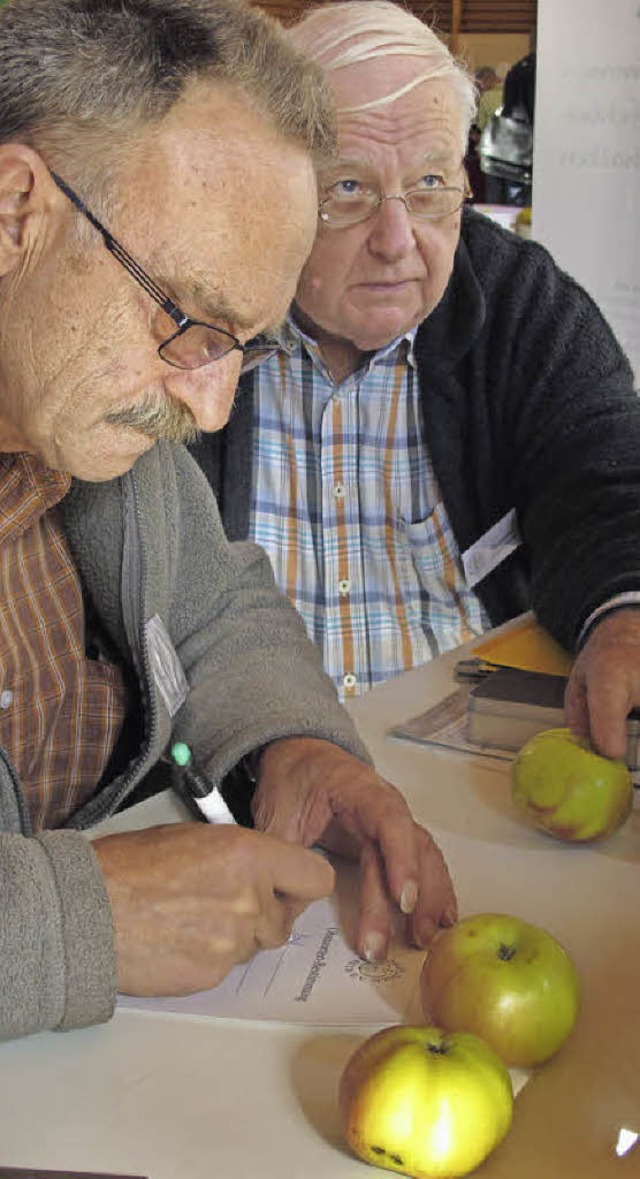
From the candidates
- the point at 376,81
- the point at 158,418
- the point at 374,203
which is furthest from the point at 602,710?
the point at 376,81

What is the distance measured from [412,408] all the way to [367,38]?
0.61m

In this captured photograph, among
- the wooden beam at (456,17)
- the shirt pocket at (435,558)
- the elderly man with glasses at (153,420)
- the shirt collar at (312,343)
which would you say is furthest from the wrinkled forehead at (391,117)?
the wooden beam at (456,17)

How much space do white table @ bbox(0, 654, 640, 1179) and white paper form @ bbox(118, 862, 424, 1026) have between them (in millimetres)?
18

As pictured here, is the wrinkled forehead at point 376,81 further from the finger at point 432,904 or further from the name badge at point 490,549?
the finger at point 432,904

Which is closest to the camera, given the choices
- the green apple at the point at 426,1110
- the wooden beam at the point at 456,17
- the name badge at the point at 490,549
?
the green apple at the point at 426,1110

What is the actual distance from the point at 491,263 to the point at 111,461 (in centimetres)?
124

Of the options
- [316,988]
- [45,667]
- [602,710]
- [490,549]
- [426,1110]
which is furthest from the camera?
[490,549]

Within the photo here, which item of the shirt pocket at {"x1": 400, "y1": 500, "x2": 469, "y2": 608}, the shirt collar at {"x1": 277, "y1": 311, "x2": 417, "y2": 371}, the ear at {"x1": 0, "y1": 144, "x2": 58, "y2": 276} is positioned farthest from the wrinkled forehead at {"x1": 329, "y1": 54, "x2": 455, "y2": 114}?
the ear at {"x1": 0, "y1": 144, "x2": 58, "y2": 276}

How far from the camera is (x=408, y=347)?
7.73 feet

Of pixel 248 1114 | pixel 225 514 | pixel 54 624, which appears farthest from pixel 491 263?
pixel 248 1114

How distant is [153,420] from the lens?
4.33 feet

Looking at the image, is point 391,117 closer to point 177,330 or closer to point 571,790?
point 177,330

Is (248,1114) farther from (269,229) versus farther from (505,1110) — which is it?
(269,229)

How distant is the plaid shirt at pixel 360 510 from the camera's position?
92.0 inches
